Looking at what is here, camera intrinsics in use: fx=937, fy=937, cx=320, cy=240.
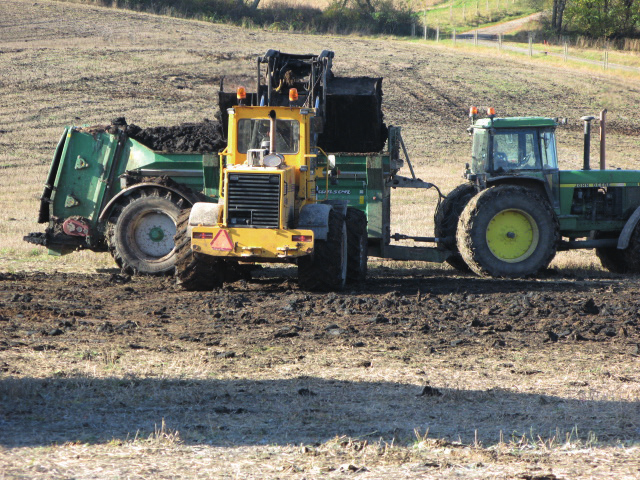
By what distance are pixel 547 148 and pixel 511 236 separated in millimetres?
1564

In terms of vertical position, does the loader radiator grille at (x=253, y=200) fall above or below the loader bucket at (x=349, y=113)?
below

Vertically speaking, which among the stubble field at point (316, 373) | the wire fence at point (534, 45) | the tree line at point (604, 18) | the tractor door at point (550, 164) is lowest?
the stubble field at point (316, 373)

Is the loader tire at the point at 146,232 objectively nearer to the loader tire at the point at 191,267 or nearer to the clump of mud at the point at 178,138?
the clump of mud at the point at 178,138

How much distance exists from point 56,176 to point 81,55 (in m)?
28.0

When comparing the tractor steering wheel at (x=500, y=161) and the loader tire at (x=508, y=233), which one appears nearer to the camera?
the loader tire at (x=508, y=233)

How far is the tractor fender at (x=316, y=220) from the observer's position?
39.5ft

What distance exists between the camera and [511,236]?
1417 cm

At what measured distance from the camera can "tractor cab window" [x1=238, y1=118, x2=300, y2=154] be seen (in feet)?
40.6

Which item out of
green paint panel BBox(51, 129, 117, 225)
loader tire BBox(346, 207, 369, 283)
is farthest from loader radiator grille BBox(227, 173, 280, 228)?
green paint panel BBox(51, 129, 117, 225)

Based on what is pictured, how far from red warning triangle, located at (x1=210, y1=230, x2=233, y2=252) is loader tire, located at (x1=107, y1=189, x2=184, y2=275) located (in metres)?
2.09

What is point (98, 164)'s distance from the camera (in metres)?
14.3

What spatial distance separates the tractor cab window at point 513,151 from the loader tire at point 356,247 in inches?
106

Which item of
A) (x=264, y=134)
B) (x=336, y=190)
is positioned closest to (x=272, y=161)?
(x=264, y=134)

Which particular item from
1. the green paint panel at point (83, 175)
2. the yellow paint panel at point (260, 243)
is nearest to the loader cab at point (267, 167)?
the yellow paint panel at point (260, 243)
